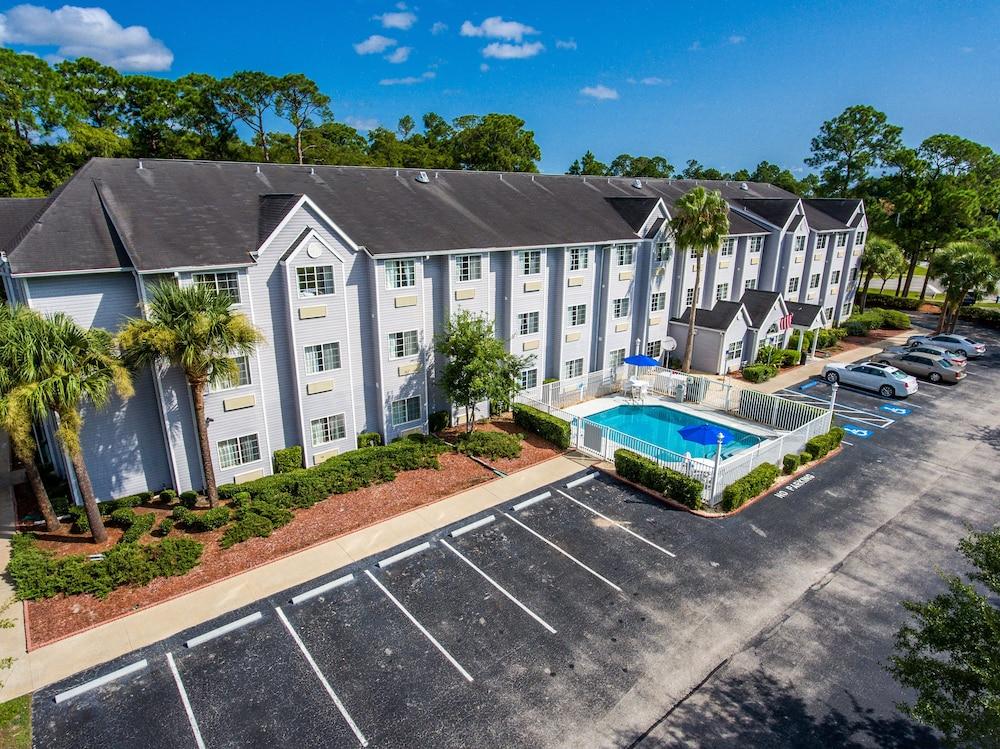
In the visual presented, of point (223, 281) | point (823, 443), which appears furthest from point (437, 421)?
point (823, 443)

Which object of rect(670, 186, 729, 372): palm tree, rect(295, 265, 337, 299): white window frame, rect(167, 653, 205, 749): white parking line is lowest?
rect(167, 653, 205, 749): white parking line

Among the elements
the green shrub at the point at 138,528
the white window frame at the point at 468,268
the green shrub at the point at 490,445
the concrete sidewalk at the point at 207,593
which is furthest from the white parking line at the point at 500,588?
the white window frame at the point at 468,268

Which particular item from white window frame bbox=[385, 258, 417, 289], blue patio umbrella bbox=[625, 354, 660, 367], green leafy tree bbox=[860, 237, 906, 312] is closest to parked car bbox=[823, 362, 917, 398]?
blue patio umbrella bbox=[625, 354, 660, 367]

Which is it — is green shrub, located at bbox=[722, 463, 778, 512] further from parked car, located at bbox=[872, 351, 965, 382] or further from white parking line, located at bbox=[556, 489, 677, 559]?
parked car, located at bbox=[872, 351, 965, 382]

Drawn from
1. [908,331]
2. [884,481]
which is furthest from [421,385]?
[908,331]

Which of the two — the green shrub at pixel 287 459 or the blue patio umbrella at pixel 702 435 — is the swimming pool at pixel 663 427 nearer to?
the blue patio umbrella at pixel 702 435

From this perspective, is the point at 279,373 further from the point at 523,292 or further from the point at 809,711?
the point at 809,711
